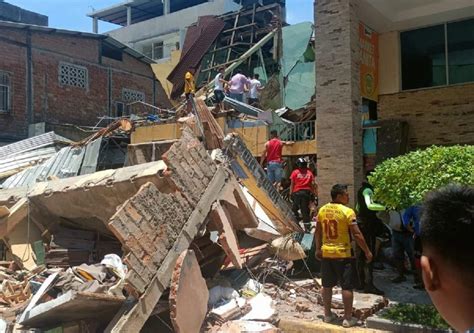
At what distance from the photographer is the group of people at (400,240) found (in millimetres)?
1374

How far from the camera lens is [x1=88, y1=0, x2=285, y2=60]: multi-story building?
33656 mm

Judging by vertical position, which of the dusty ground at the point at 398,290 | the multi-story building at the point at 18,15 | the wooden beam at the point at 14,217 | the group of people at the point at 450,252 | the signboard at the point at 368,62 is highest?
the multi-story building at the point at 18,15

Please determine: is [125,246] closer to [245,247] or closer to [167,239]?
[167,239]

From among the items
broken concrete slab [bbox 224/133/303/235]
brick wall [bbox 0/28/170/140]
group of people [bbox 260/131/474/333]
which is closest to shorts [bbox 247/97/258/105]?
group of people [bbox 260/131/474/333]

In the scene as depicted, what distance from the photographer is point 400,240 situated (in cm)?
775

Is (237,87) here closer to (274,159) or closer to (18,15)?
(274,159)

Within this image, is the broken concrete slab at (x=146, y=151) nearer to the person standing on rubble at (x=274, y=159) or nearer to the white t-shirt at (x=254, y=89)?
the person standing on rubble at (x=274, y=159)

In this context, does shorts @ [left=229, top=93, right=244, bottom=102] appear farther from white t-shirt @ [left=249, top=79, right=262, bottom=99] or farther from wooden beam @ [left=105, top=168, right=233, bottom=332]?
wooden beam @ [left=105, top=168, right=233, bottom=332]

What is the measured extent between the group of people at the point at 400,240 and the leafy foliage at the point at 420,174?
11.4 inches

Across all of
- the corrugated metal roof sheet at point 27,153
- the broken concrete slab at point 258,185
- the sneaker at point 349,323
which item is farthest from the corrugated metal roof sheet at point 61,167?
the sneaker at point 349,323

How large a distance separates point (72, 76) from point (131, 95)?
3394mm

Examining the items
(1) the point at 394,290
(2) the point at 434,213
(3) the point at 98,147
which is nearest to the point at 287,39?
(3) the point at 98,147

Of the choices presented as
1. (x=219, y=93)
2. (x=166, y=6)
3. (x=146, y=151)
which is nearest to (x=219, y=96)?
(x=219, y=93)

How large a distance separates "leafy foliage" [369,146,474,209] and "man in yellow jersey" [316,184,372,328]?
46 cm
